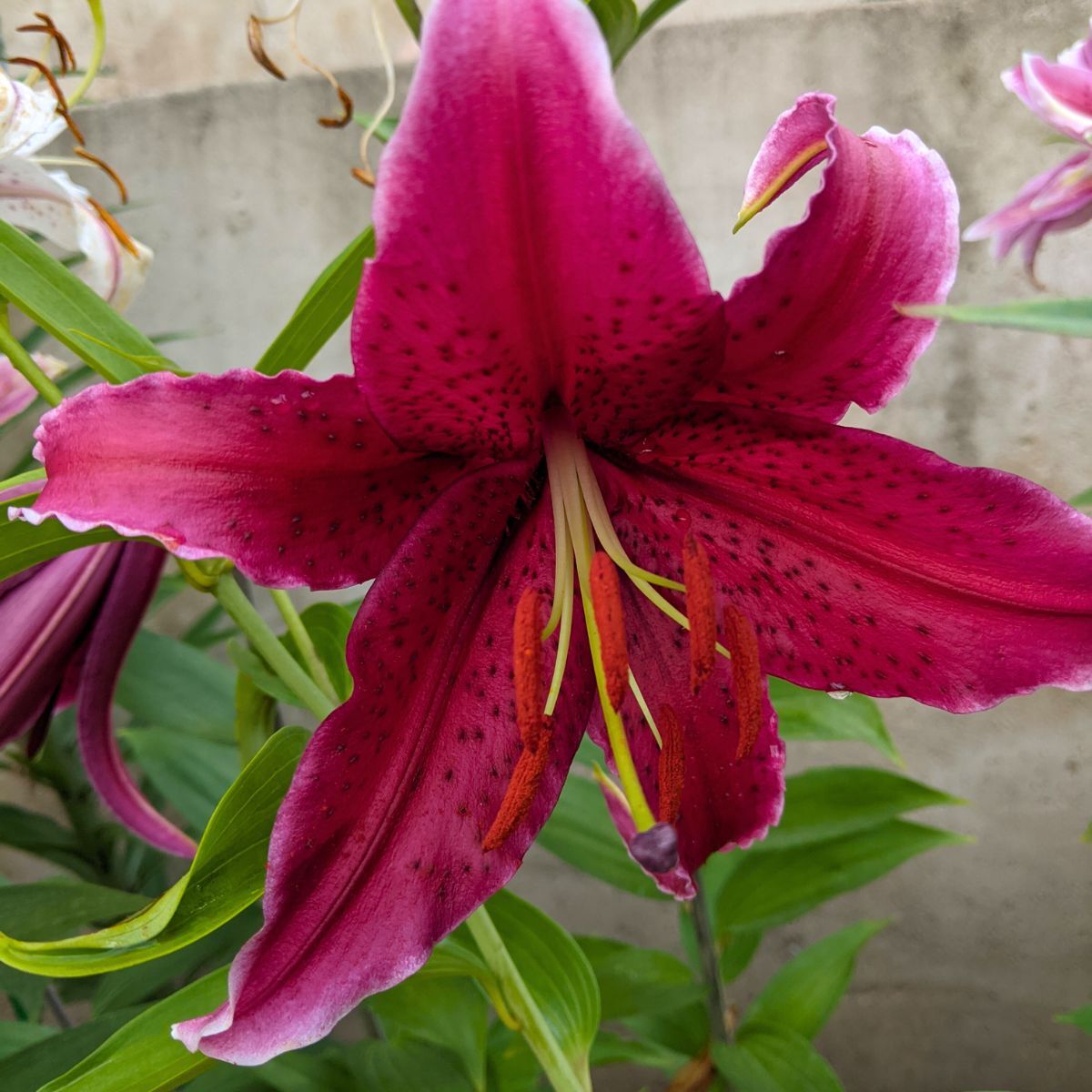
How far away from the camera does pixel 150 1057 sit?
0.35 m

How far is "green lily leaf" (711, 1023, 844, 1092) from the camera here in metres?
0.61

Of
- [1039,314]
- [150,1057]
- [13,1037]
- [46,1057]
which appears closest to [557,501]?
[1039,314]

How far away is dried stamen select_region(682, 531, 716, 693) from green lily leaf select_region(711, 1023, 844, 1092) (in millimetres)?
440

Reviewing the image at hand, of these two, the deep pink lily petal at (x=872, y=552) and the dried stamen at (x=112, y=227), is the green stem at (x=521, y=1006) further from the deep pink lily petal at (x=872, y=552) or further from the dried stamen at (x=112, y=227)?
the dried stamen at (x=112, y=227)

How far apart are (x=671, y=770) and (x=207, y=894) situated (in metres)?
0.16

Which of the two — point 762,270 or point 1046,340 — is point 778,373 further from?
point 1046,340

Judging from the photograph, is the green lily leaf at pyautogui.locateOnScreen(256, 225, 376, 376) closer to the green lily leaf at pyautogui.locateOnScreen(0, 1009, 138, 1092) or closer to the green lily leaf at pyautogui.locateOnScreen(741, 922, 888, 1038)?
the green lily leaf at pyautogui.locateOnScreen(0, 1009, 138, 1092)

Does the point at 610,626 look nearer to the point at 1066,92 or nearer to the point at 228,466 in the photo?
the point at 228,466

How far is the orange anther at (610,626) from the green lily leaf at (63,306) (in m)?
0.16

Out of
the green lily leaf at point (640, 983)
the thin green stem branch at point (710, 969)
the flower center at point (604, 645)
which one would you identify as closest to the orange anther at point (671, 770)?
the flower center at point (604, 645)

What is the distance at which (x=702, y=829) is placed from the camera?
0.33 meters

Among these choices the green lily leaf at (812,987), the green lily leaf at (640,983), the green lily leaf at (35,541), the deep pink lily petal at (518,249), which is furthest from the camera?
the green lily leaf at (812,987)

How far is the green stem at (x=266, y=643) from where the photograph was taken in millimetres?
349

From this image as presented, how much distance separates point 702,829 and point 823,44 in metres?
1.14
